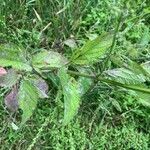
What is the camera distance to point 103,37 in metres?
1.01

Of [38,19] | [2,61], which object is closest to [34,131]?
[38,19]

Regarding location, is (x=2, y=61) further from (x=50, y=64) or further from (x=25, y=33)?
(x=25, y=33)

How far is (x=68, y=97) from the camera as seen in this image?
1040 mm

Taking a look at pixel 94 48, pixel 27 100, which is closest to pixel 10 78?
pixel 27 100

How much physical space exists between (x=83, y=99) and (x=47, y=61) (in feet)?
2.67

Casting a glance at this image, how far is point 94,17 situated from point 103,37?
3.84 feet

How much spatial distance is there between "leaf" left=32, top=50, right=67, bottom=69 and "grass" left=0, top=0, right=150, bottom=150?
2.11ft

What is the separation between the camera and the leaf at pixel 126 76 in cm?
101

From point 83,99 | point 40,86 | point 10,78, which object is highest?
point 10,78

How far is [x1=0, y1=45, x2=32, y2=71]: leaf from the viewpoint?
1013 millimetres

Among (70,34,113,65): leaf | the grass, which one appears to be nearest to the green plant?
(70,34,113,65): leaf

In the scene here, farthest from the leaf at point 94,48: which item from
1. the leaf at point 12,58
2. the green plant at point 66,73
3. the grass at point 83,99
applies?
the grass at point 83,99

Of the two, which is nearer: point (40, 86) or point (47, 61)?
point (47, 61)

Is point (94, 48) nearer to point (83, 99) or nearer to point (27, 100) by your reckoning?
point (27, 100)
